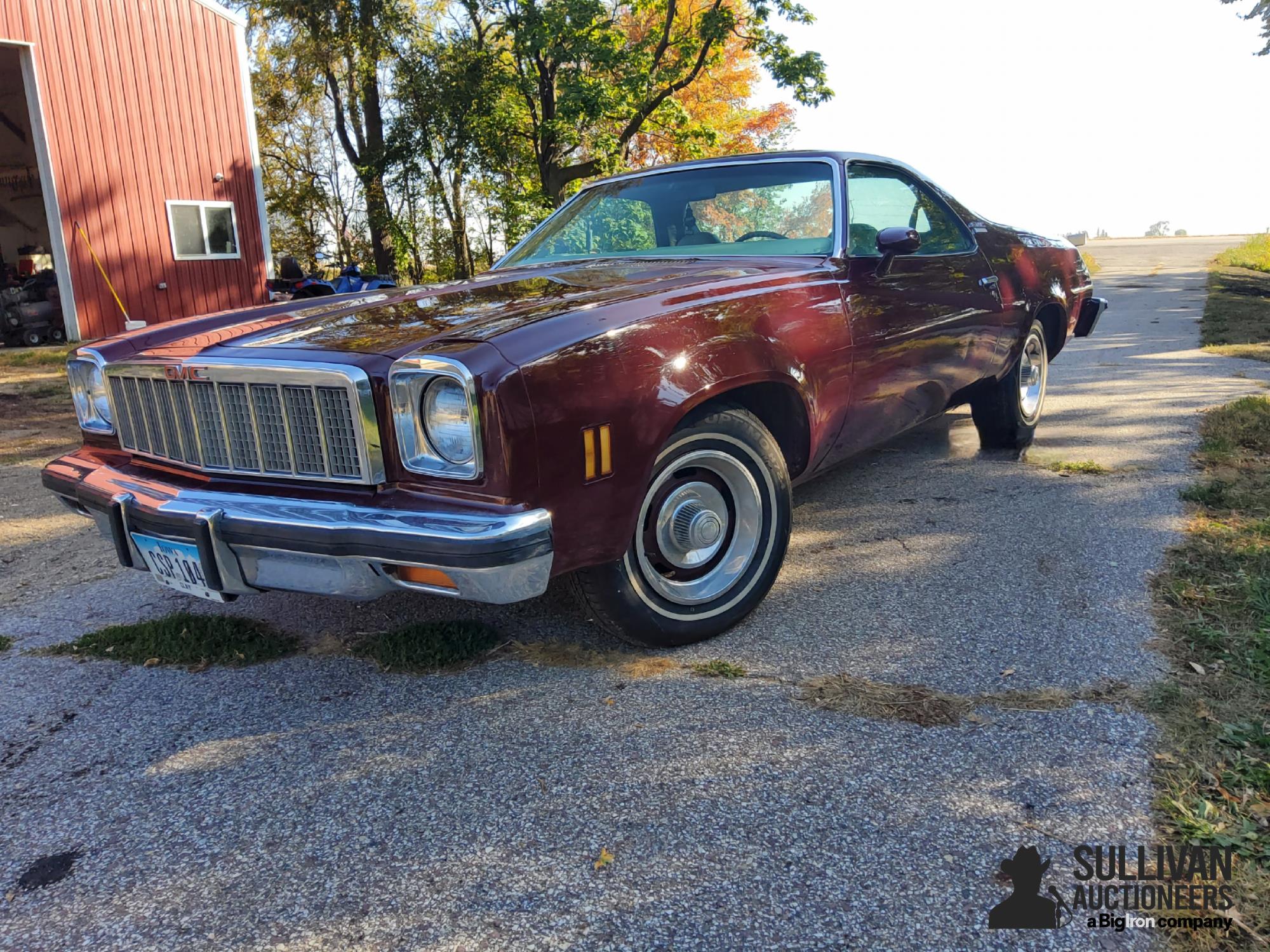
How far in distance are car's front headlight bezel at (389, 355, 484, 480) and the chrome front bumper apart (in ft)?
0.38

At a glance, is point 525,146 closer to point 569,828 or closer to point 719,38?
point 719,38

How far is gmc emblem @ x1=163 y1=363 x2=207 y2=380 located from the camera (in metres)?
2.54

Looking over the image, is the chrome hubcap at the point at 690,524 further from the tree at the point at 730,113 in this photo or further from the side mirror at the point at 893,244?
the tree at the point at 730,113

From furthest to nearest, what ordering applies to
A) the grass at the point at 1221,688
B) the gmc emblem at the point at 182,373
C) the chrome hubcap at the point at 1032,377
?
the chrome hubcap at the point at 1032,377
the gmc emblem at the point at 182,373
the grass at the point at 1221,688

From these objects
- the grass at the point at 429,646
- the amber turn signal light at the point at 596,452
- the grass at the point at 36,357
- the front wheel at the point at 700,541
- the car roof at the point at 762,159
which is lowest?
the grass at the point at 429,646

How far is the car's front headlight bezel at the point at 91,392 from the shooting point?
3.02 metres

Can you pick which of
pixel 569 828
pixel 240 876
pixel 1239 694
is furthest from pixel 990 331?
pixel 240 876

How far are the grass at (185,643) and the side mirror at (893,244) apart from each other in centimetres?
263

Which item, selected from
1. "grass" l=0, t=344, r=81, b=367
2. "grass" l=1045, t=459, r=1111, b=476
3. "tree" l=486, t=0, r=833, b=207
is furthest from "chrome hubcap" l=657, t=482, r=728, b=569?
"tree" l=486, t=0, r=833, b=207

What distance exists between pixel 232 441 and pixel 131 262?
499 inches

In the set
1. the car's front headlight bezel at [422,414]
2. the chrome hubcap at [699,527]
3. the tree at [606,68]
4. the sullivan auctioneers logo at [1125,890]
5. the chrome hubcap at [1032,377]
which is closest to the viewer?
the sullivan auctioneers logo at [1125,890]

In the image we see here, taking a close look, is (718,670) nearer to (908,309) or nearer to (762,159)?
(908,309)

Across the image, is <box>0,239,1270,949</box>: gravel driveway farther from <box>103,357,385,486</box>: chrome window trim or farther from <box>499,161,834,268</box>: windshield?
<box>499,161,834,268</box>: windshield

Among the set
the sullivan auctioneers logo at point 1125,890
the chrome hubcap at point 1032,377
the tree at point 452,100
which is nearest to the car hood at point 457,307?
the sullivan auctioneers logo at point 1125,890
